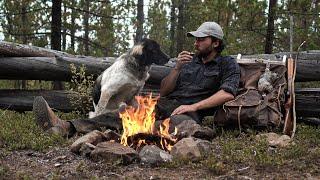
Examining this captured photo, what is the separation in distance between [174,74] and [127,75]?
896mm

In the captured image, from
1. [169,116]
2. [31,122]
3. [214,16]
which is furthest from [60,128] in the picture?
[214,16]

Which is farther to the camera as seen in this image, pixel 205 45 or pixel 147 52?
pixel 147 52

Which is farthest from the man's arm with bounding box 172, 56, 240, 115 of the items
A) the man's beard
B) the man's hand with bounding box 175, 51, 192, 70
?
the man's hand with bounding box 175, 51, 192, 70

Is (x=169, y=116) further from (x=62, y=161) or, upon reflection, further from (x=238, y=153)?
(x=62, y=161)

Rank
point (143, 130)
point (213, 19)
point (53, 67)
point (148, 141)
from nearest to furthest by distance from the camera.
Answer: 1. point (148, 141)
2. point (143, 130)
3. point (53, 67)
4. point (213, 19)

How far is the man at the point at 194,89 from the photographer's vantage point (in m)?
6.34

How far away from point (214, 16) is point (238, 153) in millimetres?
12739

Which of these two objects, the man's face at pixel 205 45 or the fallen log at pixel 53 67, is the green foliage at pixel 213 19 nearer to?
the fallen log at pixel 53 67

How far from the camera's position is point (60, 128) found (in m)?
6.20

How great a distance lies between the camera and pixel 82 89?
320 inches

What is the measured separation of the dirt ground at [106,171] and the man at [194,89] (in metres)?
1.37

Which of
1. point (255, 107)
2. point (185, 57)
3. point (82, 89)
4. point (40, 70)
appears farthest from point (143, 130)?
point (40, 70)

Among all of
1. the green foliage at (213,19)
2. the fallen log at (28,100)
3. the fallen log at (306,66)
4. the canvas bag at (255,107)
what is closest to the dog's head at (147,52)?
the canvas bag at (255,107)

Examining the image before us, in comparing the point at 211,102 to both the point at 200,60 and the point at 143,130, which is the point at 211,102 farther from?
the point at 143,130
